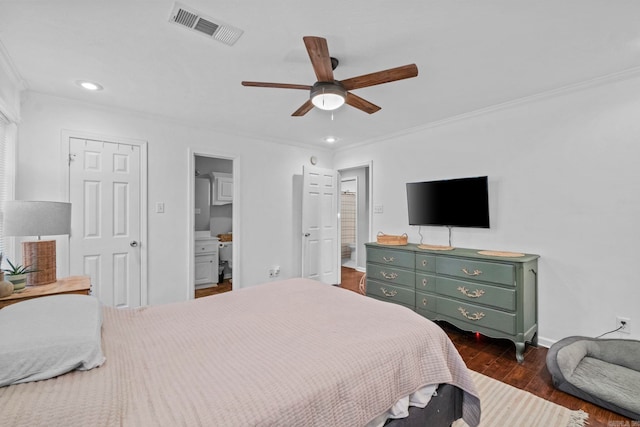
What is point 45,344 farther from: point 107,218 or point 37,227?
point 107,218

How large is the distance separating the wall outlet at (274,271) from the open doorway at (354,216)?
210 cm

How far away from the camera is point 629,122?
2.37 m

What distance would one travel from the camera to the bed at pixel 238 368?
85 centimetres

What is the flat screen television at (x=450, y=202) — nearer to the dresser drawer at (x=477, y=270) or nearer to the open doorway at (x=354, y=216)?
the dresser drawer at (x=477, y=270)

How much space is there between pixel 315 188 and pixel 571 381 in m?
3.55

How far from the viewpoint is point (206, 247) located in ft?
16.2

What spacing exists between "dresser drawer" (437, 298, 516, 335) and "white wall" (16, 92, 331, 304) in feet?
7.79

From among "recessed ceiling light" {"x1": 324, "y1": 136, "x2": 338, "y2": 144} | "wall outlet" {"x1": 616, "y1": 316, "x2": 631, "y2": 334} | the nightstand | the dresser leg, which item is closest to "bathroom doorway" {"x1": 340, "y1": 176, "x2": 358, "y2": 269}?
"recessed ceiling light" {"x1": 324, "y1": 136, "x2": 338, "y2": 144}

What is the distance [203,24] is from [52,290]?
2.14 metres

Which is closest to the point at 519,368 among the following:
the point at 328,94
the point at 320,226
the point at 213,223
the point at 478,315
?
the point at 478,315

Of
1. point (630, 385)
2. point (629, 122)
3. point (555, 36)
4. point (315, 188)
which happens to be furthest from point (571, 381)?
point (315, 188)

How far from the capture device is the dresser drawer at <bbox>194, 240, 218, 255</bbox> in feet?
15.8

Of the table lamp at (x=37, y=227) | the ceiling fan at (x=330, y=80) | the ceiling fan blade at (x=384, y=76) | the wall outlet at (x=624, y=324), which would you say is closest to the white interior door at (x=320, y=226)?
the ceiling fan at (x=330, y=80)

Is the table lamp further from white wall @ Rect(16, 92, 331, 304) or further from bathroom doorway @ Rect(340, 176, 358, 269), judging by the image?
bathroom doorway @ Rect(340, 176, 358, 269)
